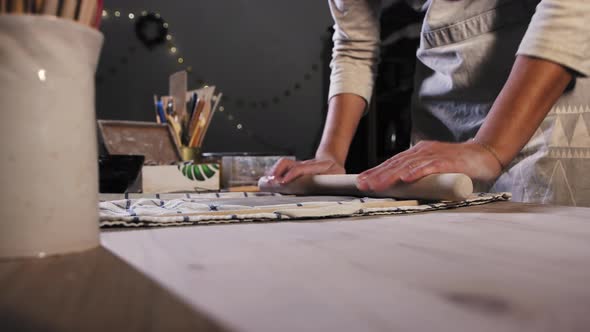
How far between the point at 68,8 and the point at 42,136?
79 mm

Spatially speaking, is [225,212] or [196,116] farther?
[196,116]

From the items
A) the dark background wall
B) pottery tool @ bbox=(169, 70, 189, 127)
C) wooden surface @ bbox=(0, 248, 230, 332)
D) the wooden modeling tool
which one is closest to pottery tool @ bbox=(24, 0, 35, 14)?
the wooden modeling tool

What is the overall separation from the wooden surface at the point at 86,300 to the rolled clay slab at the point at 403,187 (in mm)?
438

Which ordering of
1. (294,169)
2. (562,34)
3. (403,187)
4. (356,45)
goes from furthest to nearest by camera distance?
(356,45), (294,169), (562,34), (403,187)

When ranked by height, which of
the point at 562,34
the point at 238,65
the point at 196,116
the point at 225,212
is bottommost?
the point at 225,212

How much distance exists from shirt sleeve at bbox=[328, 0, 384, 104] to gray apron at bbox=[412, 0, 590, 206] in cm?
14

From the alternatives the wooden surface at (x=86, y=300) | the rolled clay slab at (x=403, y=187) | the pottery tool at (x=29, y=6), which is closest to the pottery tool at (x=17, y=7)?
the pottery tool at (x=29, y=6)

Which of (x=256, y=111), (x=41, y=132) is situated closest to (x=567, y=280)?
(x=41, y=132)

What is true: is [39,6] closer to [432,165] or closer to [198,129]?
[432,165]

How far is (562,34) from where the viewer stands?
80 centimetres

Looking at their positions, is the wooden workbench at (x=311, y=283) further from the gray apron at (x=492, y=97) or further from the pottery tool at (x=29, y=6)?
the gray apron at (x=492, y=97)

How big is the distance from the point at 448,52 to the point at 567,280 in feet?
3.30

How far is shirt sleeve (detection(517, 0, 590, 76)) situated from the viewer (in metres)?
0.80

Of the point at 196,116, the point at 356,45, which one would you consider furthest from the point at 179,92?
the point at 356,45
